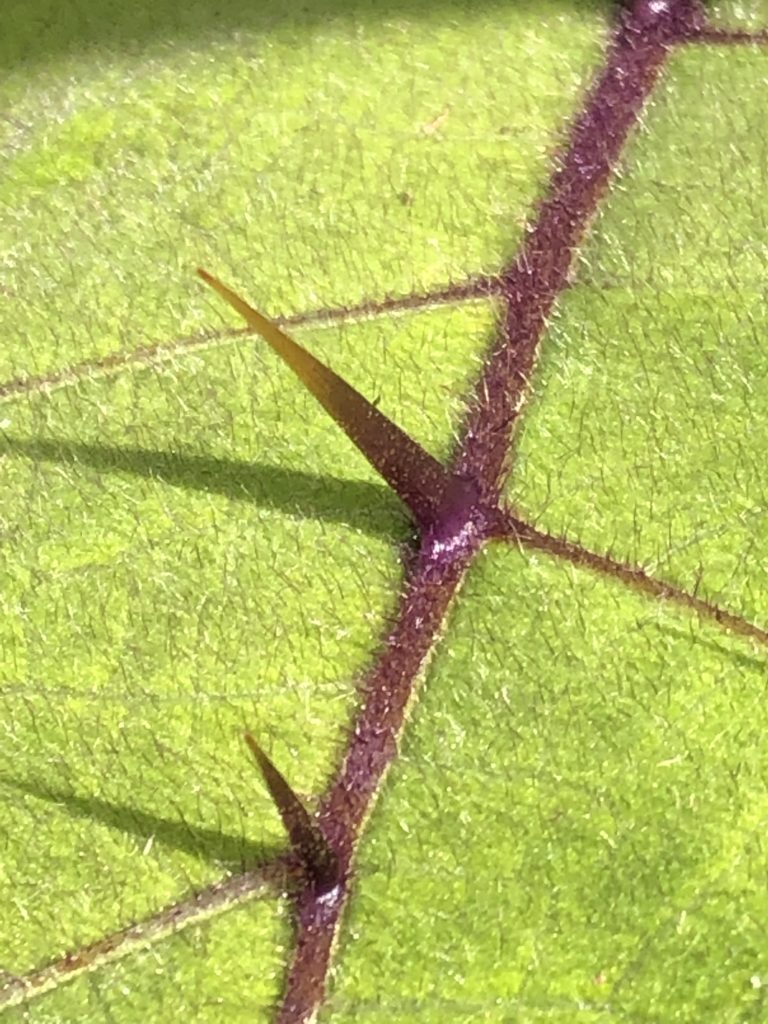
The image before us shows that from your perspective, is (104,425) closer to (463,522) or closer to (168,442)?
(168,442)

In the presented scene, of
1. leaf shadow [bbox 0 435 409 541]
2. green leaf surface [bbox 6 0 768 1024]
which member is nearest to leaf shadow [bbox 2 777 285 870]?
green leaf surface [bbox 6 0 768 1024]

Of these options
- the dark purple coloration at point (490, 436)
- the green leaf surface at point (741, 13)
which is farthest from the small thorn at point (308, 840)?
the green leaf surface at point (741, 13)

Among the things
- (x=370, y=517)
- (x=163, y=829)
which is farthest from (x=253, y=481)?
(x=163, y=829)

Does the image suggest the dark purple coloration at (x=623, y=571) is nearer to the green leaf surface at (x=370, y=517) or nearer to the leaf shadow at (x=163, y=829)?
the green leaf surface at (x=370, y=517)

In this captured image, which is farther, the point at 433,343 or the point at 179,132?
the point at 179,132

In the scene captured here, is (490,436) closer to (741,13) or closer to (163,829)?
(163,829)

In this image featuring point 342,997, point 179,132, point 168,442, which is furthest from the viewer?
point 179,132

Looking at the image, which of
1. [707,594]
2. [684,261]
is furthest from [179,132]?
[707,594]
